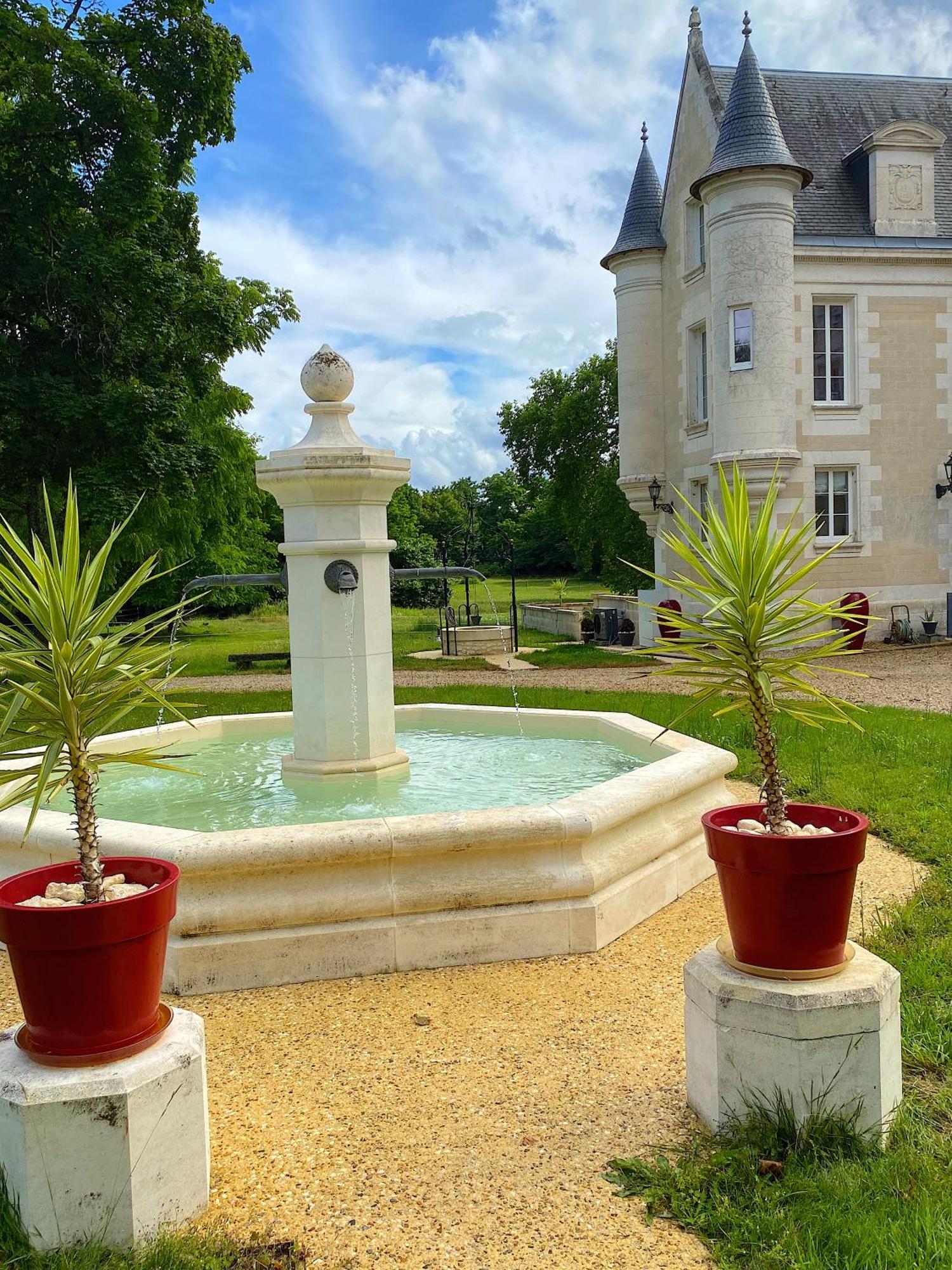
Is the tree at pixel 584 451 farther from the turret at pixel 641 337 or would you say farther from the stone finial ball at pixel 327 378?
the stone finial ball at pixel 327 378

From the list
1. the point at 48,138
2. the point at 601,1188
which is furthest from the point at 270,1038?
the point at 48,138

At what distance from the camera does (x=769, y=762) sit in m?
3.24

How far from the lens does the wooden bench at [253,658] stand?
67.0ft

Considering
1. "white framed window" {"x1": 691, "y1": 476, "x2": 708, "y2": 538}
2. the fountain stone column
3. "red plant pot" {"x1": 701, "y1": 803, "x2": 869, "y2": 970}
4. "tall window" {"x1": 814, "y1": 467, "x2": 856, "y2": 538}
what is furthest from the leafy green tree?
"red plant pot" {"x1": 701, "y1": 803, "x2": 869, "y2": 970}

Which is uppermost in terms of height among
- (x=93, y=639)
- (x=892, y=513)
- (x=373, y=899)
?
(x=892, y=513)

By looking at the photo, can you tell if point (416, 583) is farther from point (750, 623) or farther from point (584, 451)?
point (750, 623)

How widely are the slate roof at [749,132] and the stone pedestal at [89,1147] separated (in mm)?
18797

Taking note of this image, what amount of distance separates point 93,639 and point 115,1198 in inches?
58.6

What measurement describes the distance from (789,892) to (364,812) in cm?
336

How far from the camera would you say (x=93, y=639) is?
2.91 meters

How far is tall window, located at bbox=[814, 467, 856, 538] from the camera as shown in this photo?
66.0 ft

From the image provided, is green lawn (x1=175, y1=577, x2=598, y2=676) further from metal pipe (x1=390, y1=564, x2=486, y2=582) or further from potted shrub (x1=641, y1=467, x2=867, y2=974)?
potted shrub (x1=641, y1=467, x2=867, y2=974)

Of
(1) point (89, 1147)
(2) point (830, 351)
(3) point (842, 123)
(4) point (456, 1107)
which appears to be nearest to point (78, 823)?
(1) point (89, 1147)

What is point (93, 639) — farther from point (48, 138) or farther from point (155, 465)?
point (48, 138)
